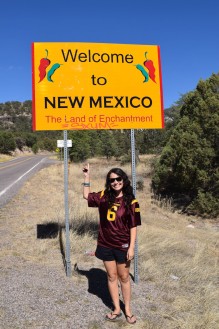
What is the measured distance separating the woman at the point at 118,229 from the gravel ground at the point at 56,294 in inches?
12.2

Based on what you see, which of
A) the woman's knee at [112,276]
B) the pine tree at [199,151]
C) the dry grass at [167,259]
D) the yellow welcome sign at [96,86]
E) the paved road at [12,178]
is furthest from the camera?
the paved road at [12,178]

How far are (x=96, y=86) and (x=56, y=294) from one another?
2790mm

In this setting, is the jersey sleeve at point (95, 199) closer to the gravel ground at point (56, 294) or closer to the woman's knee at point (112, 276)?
the woman's knee at point (112, 276)

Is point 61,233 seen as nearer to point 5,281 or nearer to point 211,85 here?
point 5,281

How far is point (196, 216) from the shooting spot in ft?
45.5

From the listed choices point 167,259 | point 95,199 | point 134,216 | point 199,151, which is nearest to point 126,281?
point 134,216

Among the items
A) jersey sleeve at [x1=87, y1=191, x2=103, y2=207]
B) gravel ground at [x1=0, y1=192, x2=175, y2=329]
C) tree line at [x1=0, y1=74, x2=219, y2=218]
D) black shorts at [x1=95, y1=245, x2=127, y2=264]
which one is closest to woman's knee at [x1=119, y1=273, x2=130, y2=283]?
black shorts at [x1=95, y1=245, x2=127, y2=264]

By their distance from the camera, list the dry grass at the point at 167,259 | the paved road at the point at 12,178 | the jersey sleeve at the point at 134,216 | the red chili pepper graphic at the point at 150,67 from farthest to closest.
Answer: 1. the paved road at the point at 12,178
2. the red chili pepper graphic at the point at 150,67
3. the dry grass at the point at 167,259
4. the jersey sleeve at the point at 134,216

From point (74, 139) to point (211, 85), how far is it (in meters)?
32.4

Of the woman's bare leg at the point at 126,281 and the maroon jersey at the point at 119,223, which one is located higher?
the maroon jersey at the point at 119,223

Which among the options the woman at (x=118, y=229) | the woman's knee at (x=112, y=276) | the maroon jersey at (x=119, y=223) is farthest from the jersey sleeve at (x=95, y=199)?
the woman's knee at (x=112, y=276)

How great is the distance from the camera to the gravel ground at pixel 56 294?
153 inches

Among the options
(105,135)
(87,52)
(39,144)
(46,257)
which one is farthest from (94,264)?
(39,144)

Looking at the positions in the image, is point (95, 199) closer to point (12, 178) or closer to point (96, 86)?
point (96, 86)
